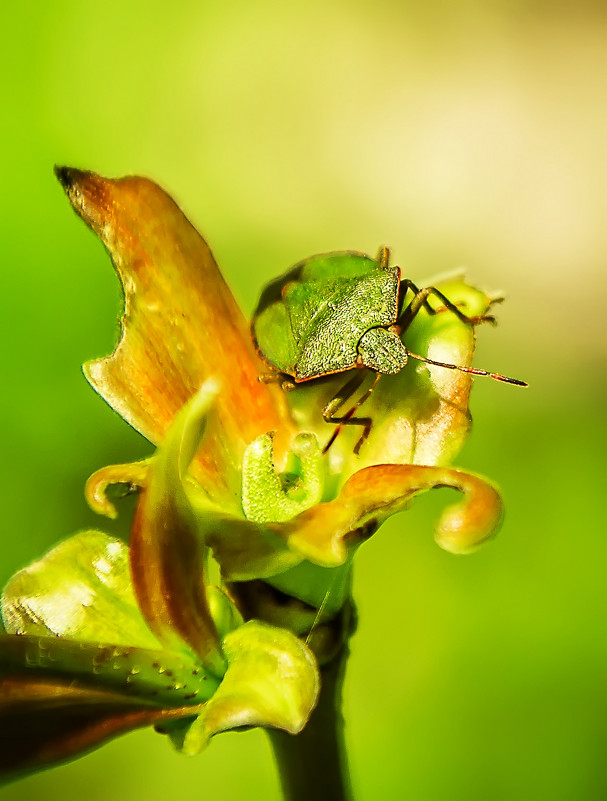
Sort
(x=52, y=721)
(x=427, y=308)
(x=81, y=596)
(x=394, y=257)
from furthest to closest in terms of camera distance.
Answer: (x=394, y=257) → (x=427, y=308) → (x=81, y=596) → (x=52, y=721)

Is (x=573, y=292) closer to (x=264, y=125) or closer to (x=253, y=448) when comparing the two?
(x=264, y=125)

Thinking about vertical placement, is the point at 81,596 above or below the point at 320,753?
above

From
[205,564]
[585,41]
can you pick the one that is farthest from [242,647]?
[585,41]

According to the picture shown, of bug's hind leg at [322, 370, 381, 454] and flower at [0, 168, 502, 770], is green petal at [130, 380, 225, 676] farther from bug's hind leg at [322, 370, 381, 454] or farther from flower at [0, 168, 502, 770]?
bug's hind leg at [322, 370, 381, 454]

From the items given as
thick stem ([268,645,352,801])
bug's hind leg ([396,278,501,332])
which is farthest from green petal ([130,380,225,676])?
bug's hind leg ([396,278,501,332])

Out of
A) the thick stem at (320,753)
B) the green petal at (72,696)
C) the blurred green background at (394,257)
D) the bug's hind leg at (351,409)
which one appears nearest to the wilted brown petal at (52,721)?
the green petal at (72,696)

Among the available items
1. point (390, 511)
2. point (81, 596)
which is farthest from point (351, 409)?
point (81, 596)

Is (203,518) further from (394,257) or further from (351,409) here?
(394,257)
